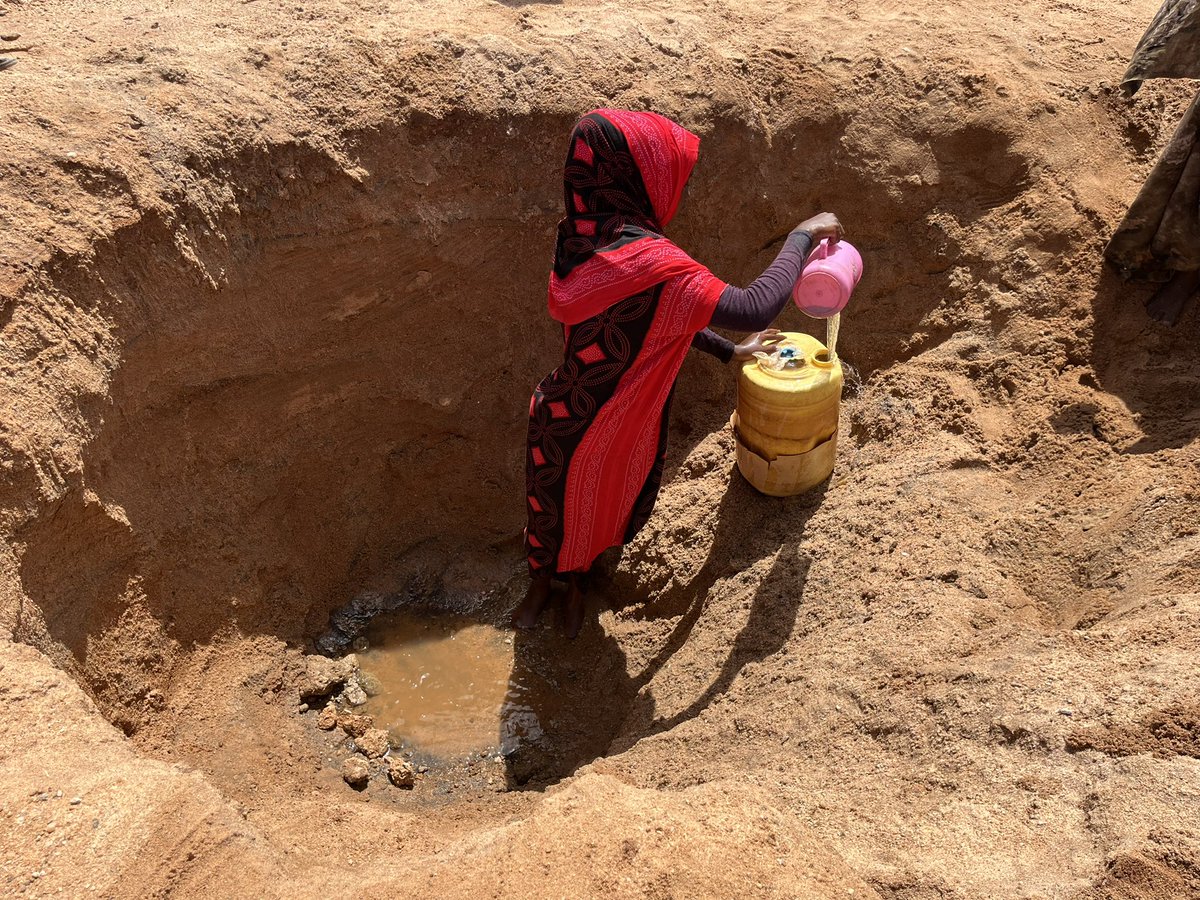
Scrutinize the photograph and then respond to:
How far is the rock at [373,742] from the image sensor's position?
333cm

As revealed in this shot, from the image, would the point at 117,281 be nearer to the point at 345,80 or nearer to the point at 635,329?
the point at 345,80

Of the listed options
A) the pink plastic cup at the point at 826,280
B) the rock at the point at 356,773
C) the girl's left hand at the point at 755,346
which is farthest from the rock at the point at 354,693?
the pink plastic cup at the point at 826,280

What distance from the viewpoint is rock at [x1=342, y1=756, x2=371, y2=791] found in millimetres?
3178

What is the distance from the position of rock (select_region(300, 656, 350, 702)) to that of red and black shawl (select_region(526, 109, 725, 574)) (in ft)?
3.40

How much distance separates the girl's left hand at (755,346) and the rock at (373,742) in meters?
1.86

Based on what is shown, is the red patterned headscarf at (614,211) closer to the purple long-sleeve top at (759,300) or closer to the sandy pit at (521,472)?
the purple long-sleeve top at (759,300)

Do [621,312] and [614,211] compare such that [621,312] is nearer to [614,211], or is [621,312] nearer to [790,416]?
[614,211]

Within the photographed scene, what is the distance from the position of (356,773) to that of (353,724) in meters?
0.27

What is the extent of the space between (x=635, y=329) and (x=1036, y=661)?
1.40 metres

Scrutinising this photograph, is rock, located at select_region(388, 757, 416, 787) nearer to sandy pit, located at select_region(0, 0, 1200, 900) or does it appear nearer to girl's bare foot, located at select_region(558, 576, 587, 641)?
sandy pit, located at select_region(0, 0, 1200, 900)

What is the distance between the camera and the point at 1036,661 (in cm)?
232

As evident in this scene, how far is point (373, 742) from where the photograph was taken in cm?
335

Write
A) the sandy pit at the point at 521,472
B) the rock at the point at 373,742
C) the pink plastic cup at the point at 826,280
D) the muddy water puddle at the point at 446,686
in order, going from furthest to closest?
the muddy water puddle at the point at 446,686 → the rock at the point at 373,742 → the pink plastic cup at the point at 826,280 → the sandy pit at the point at 521,472

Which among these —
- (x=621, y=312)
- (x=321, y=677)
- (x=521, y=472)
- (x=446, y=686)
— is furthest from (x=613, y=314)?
(x=321, y=677)
